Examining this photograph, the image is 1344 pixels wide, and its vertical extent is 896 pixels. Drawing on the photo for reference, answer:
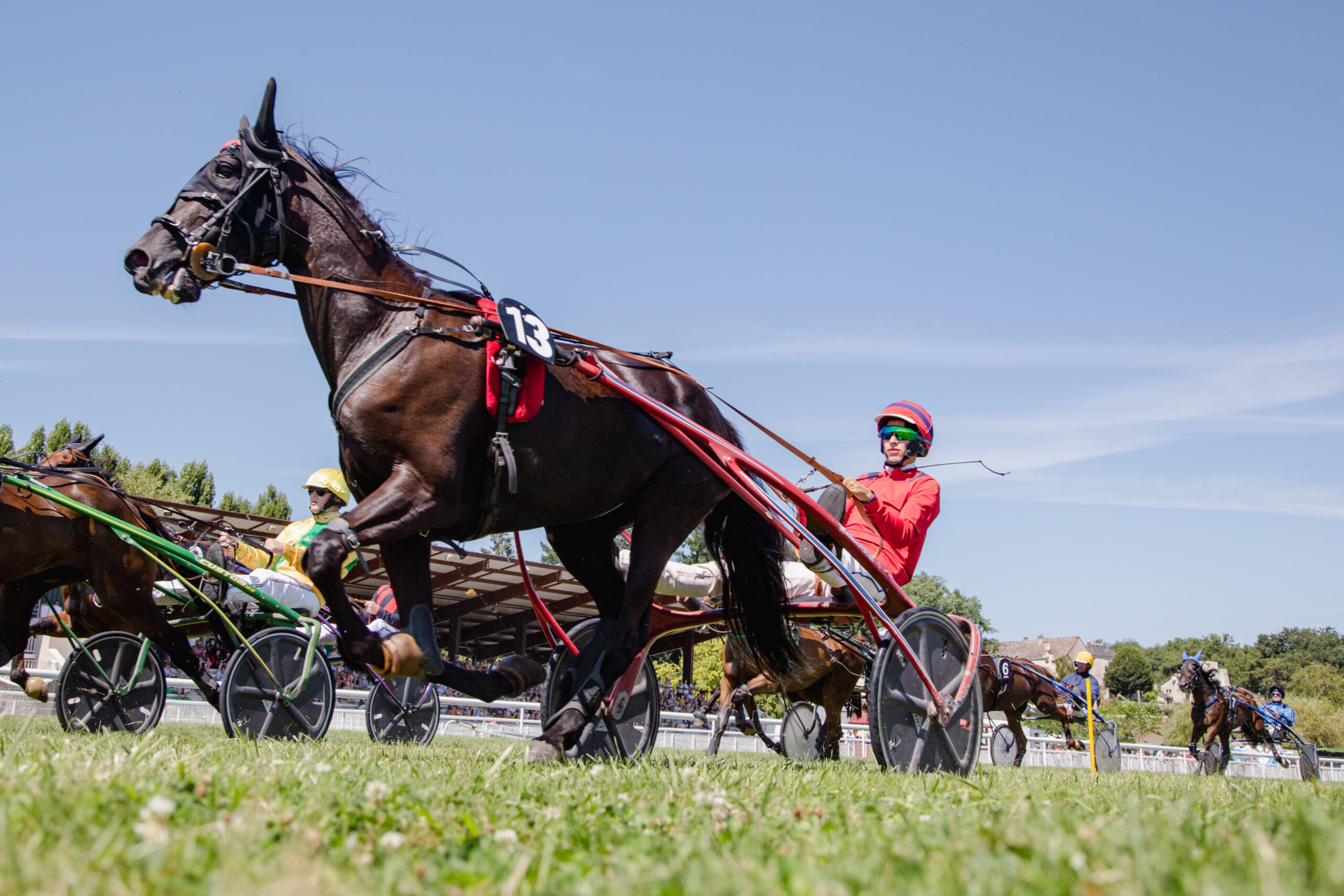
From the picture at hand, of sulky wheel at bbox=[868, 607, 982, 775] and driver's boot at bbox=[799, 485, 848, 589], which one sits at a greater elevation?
driver's boot at bbox=[799, 485, 848, 589]

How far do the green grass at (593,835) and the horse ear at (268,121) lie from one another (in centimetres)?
258

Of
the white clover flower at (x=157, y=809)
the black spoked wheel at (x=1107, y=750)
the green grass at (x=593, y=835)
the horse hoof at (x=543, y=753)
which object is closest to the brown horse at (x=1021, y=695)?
the black spoked wheel at (x=1107, y=750)

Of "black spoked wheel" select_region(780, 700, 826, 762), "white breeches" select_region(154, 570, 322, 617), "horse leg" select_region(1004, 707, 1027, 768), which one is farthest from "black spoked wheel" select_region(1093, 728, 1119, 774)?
"white breeches" select_region(154, 570, 322, 617)

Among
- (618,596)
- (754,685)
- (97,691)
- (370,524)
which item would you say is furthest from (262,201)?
(754,685)

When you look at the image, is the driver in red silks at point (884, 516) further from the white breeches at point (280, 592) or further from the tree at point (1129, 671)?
the tree at point (1129, 671)

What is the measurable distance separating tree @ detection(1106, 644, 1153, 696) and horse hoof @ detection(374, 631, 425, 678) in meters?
100

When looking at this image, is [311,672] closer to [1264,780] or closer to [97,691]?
[97,691]

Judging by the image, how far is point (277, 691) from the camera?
6926mm

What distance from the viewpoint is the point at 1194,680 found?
1700cm

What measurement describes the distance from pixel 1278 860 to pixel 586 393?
348 centimetres

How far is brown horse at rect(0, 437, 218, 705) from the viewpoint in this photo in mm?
7137

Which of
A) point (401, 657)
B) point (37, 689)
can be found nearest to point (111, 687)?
point (37, 689)

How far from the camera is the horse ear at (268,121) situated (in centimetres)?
454

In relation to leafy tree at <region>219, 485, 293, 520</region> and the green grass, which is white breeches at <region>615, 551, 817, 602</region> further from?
leafy tree at <region>219, 485, 293, 520</region>
